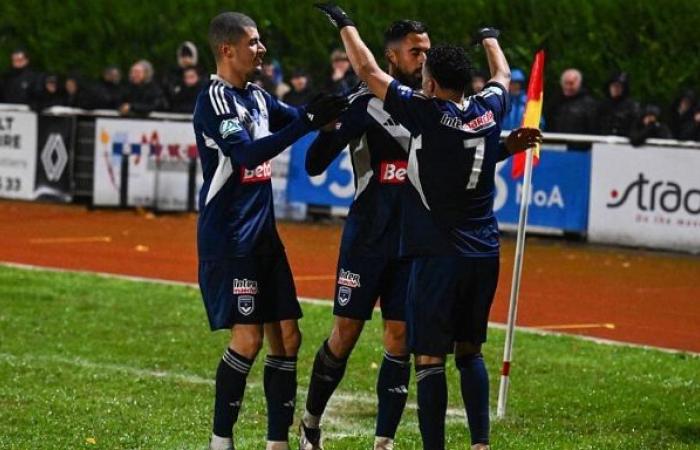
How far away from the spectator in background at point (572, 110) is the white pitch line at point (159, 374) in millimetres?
10408

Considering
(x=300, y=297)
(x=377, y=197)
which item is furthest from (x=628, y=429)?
(x=300, y=297)

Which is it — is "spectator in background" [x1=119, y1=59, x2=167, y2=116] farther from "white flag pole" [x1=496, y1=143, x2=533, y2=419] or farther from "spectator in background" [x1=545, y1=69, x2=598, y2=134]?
"white flag pole" [x1=496, y1=143, x2=533, y2=419]

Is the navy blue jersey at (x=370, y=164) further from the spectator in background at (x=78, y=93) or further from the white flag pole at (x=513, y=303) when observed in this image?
the spectator in background at (x=78, y=93)

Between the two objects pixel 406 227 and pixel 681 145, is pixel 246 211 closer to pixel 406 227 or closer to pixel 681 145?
pixel 406 227

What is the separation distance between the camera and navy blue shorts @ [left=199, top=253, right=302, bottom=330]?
30.0 ft

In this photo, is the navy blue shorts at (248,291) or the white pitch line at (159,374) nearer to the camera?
the navy blue shorts at (248,291)

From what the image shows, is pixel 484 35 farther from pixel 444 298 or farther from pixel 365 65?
pixel 444 298

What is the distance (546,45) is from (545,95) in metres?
1.19

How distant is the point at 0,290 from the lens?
16.3 metres

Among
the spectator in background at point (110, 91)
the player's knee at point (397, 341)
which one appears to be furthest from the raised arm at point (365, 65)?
the spectator in background at point (110, 91)

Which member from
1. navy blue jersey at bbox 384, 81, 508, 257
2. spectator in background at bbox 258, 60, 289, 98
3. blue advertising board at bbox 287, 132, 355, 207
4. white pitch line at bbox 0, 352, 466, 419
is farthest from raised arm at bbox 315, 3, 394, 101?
spectator in background at bbox 258, 60, 289, 98

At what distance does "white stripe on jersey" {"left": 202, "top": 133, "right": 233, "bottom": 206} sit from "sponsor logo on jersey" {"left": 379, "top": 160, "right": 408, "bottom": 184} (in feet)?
2.94

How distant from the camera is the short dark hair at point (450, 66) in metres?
8.64

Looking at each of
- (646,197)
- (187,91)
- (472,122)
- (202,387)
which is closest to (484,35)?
(472,122)
